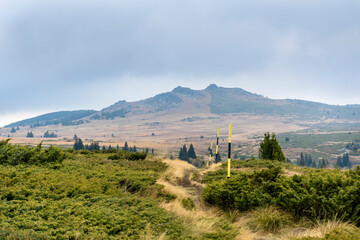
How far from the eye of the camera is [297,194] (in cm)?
641

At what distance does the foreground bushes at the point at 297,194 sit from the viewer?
19.7ft

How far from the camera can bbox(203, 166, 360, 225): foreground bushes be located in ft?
19.7

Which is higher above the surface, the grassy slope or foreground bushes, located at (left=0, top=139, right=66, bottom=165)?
foreground bushes, located at (left=0, top=139, right=66, bottom=165)

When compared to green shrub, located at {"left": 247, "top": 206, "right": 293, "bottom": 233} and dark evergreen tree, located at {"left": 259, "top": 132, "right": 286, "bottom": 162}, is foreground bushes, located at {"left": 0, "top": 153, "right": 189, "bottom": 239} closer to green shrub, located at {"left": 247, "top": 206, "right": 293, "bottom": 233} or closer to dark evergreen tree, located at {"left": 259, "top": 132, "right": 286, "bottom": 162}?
green shrub, located at {"left": 247, "top": 206, "right": 293, "bottom": 233}

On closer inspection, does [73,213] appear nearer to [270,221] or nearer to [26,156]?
[270,221]

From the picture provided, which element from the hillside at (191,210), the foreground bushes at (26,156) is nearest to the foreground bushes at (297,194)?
the hillside at (191,210)

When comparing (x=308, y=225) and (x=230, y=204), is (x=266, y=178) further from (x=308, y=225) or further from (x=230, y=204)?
(x=308, y=225)

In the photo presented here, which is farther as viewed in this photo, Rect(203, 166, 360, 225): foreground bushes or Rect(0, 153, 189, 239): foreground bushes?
Rect(203, 166, 360, 225): foreground bushes

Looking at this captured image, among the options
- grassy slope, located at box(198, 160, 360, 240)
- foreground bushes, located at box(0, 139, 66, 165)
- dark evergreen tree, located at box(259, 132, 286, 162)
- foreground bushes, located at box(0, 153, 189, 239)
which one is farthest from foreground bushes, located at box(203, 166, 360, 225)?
dark evergreen tree, located at box(259, 132, 286, 162)

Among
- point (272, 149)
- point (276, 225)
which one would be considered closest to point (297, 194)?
point (276, 225)

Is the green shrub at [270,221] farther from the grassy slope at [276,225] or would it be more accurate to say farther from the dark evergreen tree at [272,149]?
the dark evergreen tree at [272,149]

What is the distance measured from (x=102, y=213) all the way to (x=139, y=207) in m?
1.05

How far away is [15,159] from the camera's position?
11.6 metres

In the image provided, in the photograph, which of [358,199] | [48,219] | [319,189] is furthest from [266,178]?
[48,219]
